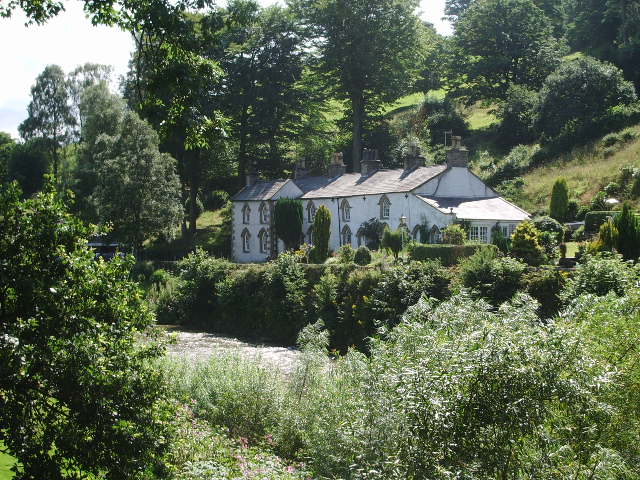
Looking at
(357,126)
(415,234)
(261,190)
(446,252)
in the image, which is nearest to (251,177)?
(261,190)

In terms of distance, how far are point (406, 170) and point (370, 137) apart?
18946 mm

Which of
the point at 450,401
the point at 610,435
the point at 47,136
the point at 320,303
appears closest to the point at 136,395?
the point at 450,401

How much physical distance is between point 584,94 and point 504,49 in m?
13.8

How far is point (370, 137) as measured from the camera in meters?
65.8

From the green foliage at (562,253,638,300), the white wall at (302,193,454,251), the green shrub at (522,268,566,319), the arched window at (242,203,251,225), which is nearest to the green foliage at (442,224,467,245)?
the white wall at (302,193,454,251)

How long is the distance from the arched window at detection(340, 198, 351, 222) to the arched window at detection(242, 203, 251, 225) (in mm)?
10763

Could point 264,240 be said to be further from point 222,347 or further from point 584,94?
point 584,94

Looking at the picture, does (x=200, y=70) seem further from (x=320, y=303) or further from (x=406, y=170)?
(x=406, y=170)

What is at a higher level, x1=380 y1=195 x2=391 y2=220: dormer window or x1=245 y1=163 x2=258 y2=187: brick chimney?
x1=245 y1=163 x2=258 y2=187: brick chimney

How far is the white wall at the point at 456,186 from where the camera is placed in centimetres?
4388

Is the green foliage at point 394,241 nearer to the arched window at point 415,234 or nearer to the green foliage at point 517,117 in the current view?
the arched window at point 415,234

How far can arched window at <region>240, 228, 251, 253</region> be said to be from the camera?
5706 centimetres

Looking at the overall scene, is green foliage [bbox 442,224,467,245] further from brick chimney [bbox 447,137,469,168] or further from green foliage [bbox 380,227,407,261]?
brick chimney [bbox 447,137,469,168]

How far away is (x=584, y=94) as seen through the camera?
5616 cm
